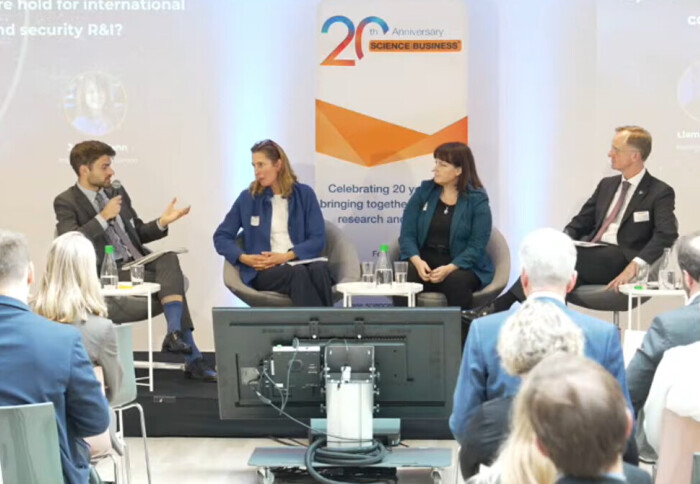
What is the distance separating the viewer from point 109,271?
654 centimetres

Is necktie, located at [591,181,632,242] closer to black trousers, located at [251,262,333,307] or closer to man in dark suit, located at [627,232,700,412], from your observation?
black trousers, located at [251,262,333,307]

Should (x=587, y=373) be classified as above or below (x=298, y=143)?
below

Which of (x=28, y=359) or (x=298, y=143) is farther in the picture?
(x=298, y=143)

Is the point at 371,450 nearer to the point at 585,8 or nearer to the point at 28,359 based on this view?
the point at 28,359

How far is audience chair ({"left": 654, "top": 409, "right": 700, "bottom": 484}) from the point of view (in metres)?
3.22

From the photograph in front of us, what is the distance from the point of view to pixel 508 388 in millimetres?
3102

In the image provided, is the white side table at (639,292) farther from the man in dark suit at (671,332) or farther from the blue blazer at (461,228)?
the man in dark suit at (671,332)

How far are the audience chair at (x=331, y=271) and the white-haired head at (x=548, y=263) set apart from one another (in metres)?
3.60

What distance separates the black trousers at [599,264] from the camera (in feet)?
22.2

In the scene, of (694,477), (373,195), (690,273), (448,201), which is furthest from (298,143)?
(694,477)

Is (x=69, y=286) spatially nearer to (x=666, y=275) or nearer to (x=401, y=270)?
(x=401, y=270)

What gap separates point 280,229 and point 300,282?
0.53 meters

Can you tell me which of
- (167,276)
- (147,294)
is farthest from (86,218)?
(147,294)

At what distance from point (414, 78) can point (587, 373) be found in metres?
5.55
